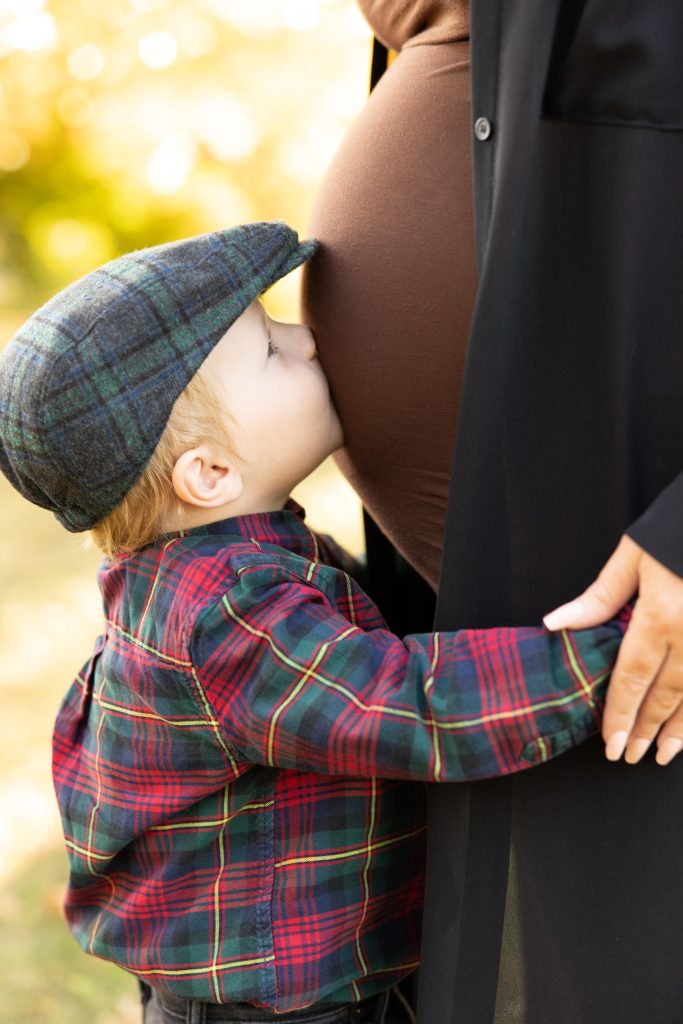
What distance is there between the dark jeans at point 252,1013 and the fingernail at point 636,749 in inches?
27.8

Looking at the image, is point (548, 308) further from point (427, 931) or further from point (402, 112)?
point (427, 931)

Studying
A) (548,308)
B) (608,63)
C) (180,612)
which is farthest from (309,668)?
(608,63)

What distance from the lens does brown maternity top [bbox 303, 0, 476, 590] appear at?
1482mm

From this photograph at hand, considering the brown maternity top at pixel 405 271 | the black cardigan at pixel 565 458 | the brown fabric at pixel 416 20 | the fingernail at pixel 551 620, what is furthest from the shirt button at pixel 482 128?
the fingernail at pixel 551 620

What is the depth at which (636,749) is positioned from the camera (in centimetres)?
128

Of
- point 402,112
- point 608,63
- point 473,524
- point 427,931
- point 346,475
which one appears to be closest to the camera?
point 608,63

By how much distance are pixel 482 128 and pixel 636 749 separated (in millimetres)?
A: 748

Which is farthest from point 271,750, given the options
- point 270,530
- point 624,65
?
point 624,65

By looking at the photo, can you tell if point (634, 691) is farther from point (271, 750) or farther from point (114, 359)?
point (114, 359)

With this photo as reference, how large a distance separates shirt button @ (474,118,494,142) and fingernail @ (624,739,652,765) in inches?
→ 28.6

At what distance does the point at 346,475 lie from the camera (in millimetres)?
1841

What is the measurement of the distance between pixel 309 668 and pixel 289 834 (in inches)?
13.8

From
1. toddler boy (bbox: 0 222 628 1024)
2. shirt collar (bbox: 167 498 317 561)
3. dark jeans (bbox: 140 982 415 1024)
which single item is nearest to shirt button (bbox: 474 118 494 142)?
toddler boy (bbox: 0 222 628 1024)

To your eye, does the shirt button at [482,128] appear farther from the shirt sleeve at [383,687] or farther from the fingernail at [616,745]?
the fingernail at [616,745]
